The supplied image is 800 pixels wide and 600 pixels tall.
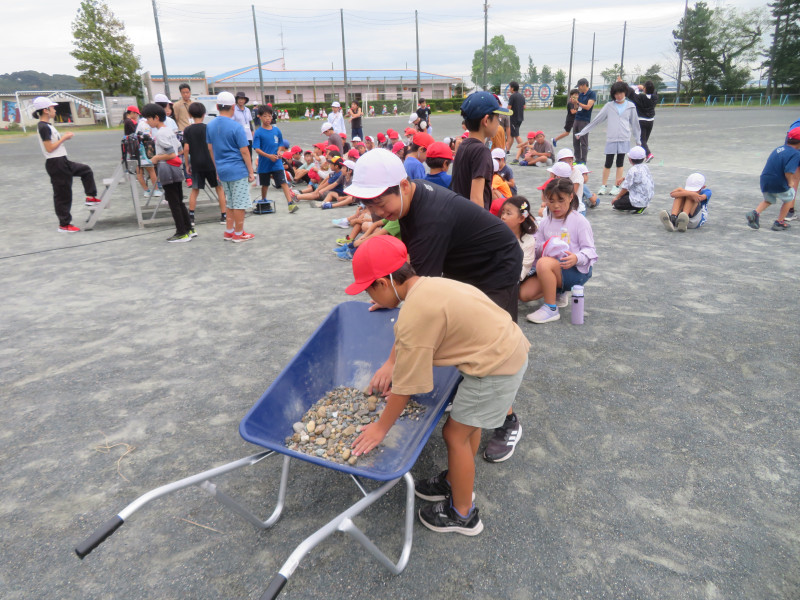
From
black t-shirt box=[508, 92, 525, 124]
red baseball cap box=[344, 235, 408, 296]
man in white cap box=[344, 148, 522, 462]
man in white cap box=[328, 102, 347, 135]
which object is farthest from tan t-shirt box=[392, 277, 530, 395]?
black t-shirt box=[508, 92, 525, 124]

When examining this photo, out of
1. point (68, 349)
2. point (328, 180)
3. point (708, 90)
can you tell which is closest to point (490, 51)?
point (708, 90)

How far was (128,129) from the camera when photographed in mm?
9078

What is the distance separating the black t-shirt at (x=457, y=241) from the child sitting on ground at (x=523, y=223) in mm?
1540

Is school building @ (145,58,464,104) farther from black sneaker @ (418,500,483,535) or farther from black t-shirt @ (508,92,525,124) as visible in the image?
black sneaker @ (418,500,483,535)

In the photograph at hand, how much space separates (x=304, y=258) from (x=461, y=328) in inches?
171

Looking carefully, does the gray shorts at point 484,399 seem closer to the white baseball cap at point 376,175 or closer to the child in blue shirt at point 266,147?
the white baseball cap at point 376,175

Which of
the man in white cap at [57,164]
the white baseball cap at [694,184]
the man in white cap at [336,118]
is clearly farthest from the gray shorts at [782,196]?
the man in white cap at [57,164]

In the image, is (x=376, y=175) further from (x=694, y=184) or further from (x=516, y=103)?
(x=516, y=103)

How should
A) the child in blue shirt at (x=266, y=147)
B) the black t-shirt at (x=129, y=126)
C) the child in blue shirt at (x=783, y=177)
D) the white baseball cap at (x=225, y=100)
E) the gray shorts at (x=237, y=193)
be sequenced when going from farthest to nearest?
the black t-shirt at (x=129, y=126) < the child in blue shirt at (x=266, y=147) < the gray shorts at (x=237, y=193) < the white baseball cap at (x=225, y=100) < the child in blue shirt at (x=783, y=177)

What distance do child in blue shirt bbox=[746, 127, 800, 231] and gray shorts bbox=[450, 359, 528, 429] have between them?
611cm

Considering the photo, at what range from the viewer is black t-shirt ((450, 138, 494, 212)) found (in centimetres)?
303

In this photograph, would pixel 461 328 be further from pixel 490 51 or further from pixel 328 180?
pixel 490 51

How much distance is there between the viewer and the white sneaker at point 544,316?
4117 millimetres

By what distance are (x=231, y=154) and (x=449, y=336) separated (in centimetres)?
534
